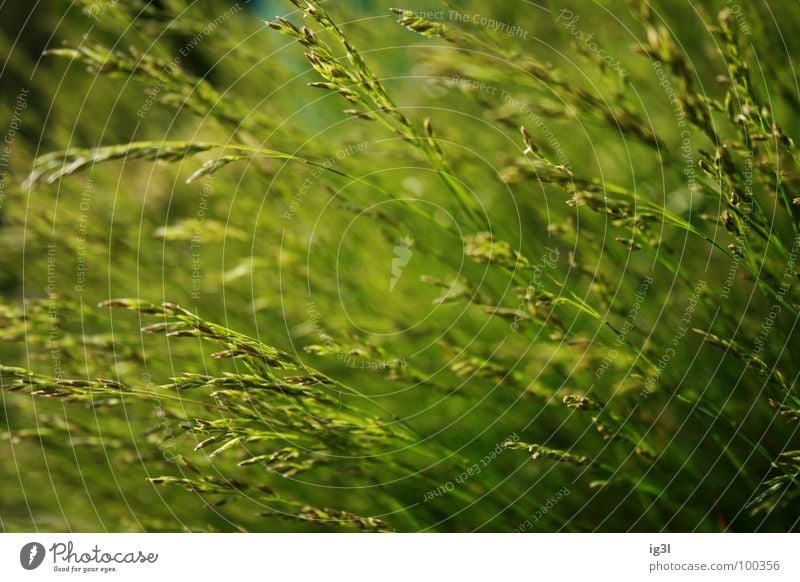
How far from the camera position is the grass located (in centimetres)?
78

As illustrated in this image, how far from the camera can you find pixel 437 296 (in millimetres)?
1000

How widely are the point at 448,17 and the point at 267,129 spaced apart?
369mm

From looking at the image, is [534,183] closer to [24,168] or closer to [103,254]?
[103,254]

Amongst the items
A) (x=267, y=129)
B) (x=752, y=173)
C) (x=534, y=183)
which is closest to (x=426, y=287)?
(x=534, y=183)

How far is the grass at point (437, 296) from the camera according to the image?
2.55 ft
